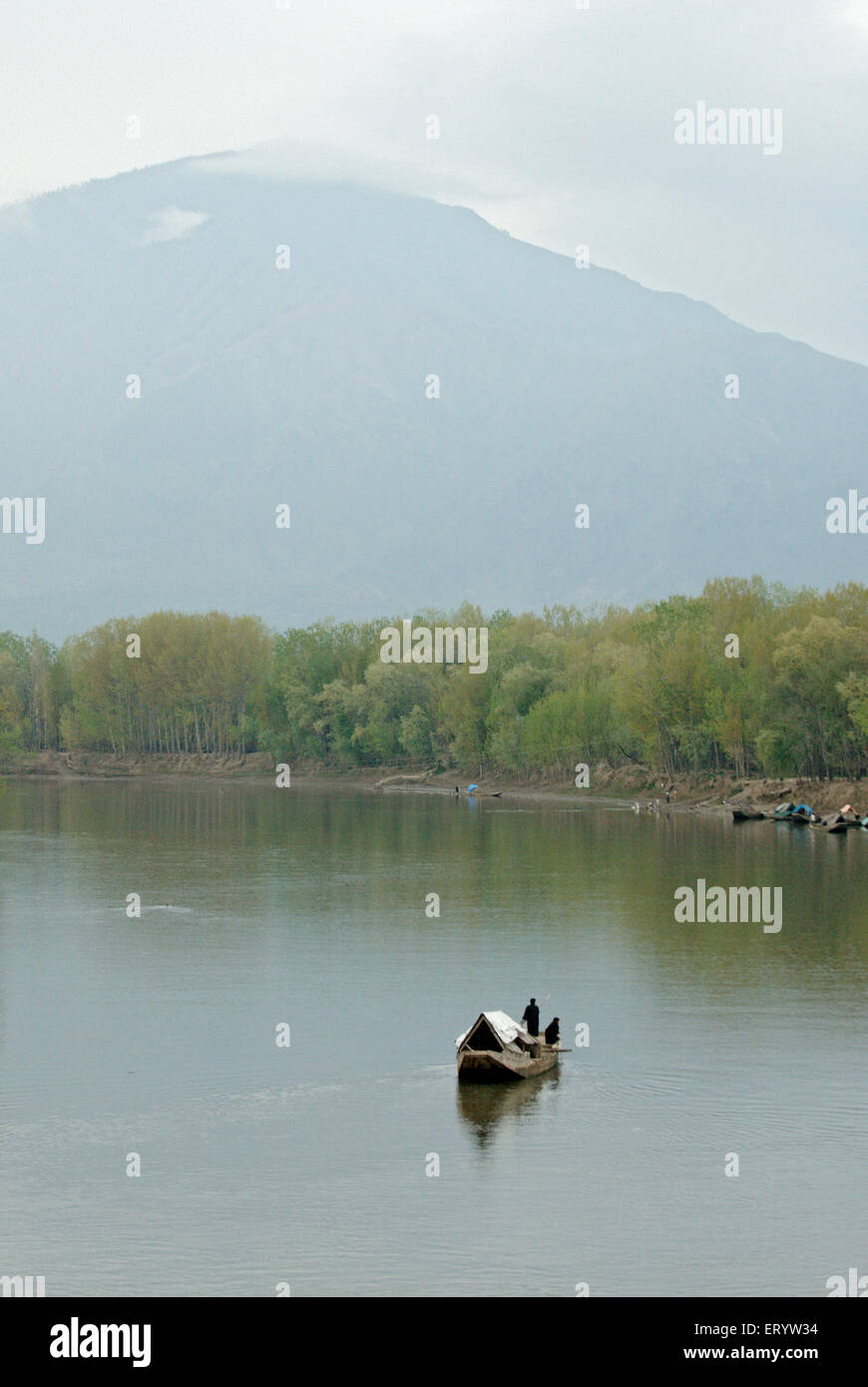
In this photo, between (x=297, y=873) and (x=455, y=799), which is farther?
(x=455, y=799)

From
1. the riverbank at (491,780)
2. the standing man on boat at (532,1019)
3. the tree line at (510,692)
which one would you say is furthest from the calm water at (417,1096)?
the tree line at (510,692)

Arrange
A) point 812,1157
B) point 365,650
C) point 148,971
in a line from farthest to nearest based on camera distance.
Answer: point 365,650 < point 148,971 < point 812,1157

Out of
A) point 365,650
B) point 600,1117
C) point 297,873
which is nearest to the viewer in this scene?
point 600,1117

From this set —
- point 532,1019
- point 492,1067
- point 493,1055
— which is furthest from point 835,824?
point 493,1055

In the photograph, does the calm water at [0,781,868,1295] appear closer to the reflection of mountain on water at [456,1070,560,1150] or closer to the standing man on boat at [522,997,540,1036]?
the reflection of mountain on water at [456,1070,560,1150]

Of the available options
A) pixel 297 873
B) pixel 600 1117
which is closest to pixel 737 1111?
pixel 600 1117

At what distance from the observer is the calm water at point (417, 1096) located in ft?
74.6

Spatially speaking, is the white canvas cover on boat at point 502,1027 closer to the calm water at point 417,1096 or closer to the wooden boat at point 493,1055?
the wooden boat at point 493,1055

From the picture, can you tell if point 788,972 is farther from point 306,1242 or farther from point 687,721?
point 687,721

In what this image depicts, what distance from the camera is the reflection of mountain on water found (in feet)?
94.3

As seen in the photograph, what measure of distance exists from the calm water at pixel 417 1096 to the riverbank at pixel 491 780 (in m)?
42.8

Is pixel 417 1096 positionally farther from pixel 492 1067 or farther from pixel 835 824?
pixel 835 824

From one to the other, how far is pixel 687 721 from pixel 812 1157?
93.9m
